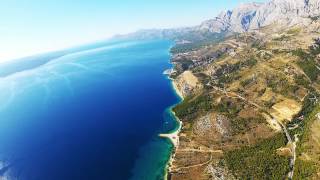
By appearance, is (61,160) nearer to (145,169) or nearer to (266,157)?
(145,169)

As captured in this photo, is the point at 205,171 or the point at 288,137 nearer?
the point at 205,171

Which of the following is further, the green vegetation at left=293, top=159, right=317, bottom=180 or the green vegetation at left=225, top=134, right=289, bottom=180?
the green vegetation at left=225, top=134, right=289, bottom=180

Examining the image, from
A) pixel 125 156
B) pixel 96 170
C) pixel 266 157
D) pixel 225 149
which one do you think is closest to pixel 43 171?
pixel 96 170

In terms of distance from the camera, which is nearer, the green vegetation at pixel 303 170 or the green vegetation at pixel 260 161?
the green vegetation at pixel 303 170

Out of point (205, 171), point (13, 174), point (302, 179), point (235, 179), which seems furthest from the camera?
point (13, 174)

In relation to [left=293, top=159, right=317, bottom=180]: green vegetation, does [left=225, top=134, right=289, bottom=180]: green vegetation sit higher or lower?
lower

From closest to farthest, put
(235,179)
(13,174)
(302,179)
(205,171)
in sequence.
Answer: (302,179)
(235,179)
(205,171)
(13,174)

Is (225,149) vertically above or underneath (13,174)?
underneath

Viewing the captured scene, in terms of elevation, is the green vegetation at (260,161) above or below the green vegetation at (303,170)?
below
